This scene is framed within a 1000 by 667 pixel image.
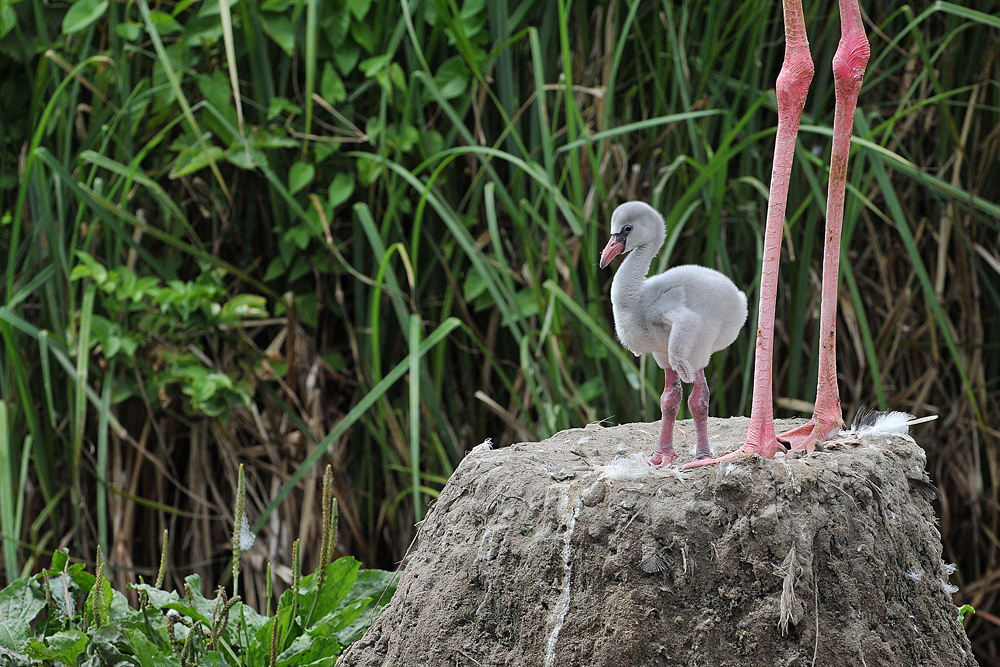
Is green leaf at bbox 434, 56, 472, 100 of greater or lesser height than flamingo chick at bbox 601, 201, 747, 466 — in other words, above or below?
above

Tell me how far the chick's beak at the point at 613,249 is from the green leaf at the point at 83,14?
178 cm

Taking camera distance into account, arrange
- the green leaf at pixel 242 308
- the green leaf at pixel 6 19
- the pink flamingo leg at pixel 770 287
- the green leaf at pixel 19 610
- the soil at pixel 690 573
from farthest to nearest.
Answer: the green leaf at pixel 6 19
the green leaf at pixel 242 308
the green leaf at pixel 19 610
the pink flamingo leg at pixel 770 287
the soil at pixel 690 573

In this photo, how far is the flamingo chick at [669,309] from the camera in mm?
1296

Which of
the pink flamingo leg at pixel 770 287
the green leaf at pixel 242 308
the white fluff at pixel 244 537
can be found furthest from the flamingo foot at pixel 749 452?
the green leaf at pixel 242 308

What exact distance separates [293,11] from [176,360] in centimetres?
100

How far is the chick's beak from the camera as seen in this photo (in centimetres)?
133

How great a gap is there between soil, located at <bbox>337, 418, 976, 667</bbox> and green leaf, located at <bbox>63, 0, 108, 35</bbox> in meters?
1.85

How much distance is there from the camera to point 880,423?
4.99 feet

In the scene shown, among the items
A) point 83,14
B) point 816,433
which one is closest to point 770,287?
point 816,433

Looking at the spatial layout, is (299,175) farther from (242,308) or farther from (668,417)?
(668,417)

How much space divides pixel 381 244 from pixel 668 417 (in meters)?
1.08

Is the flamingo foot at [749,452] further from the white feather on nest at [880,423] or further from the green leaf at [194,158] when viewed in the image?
the green leaf at [194,158]

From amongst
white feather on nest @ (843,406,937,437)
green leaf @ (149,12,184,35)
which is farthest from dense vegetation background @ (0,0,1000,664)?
white feather on nest @ (843,406,937,437)

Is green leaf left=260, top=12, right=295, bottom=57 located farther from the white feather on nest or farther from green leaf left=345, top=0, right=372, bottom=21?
the white feather on nest
